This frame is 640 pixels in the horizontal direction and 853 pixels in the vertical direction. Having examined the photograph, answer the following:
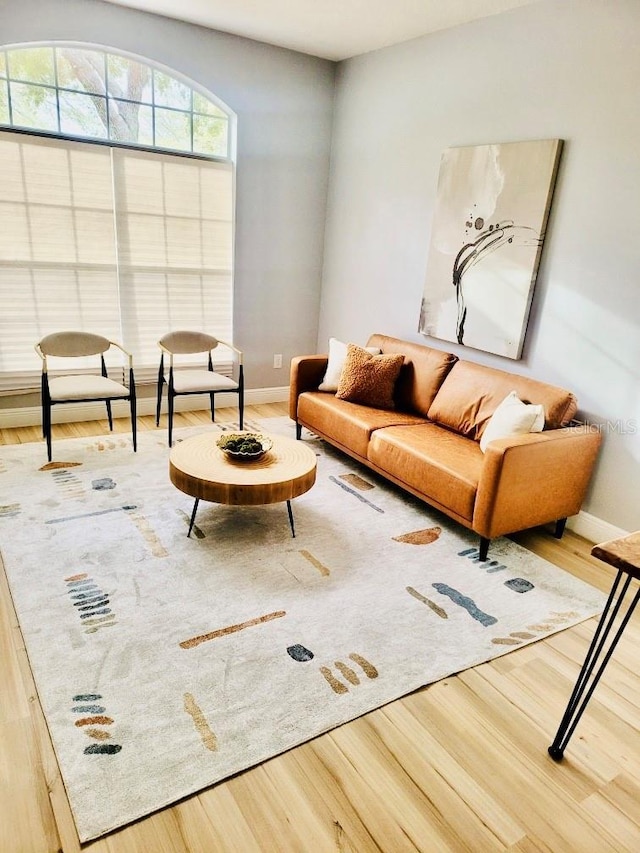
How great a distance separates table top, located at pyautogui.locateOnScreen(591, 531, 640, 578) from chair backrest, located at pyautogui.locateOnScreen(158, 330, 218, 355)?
328 centimetres

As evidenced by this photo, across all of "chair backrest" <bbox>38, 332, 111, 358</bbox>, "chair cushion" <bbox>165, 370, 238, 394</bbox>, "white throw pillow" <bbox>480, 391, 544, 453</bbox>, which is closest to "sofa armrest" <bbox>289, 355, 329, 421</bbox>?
"chair cushion" <bbox>165, 370, 238, 394</bbox>

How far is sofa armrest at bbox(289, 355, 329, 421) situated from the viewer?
161 inches

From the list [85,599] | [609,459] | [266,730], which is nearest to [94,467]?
[85,599]

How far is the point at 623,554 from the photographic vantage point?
148 centimetres

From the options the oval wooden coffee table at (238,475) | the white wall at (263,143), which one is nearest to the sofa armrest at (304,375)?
the white wall at (263,143)

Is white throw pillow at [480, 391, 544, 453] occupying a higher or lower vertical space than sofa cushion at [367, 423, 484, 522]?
higher

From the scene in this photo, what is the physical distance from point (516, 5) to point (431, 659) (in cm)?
341

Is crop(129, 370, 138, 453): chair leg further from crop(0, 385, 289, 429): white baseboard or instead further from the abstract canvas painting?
the abstract canvas painting

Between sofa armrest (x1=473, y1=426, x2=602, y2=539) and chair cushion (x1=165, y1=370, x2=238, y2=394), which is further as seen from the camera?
chair cushion (x1=165, y1=370, x2=238, y2=394)

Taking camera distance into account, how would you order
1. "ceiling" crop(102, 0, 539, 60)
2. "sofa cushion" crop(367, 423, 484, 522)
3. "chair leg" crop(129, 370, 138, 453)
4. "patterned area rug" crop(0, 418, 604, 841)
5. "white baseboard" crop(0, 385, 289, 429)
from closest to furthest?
"patterned area rug" crop(0, 418, 604, 841), "sofa cushion" crop(367, 423, 484, 522), "ceiling" crop(102, 0, 539, 60), "chair leg" crop(129, 370, 138, 453), "white baseboard" crop(0, 385, 289, 429)

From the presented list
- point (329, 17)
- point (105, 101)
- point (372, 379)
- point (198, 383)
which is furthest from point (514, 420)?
point (105, 101)

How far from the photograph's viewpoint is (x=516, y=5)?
3174 millimetres

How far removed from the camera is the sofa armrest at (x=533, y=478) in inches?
105

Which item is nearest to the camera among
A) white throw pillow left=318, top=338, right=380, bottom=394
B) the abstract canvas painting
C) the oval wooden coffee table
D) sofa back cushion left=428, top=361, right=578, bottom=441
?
the oval wooden coffee table
